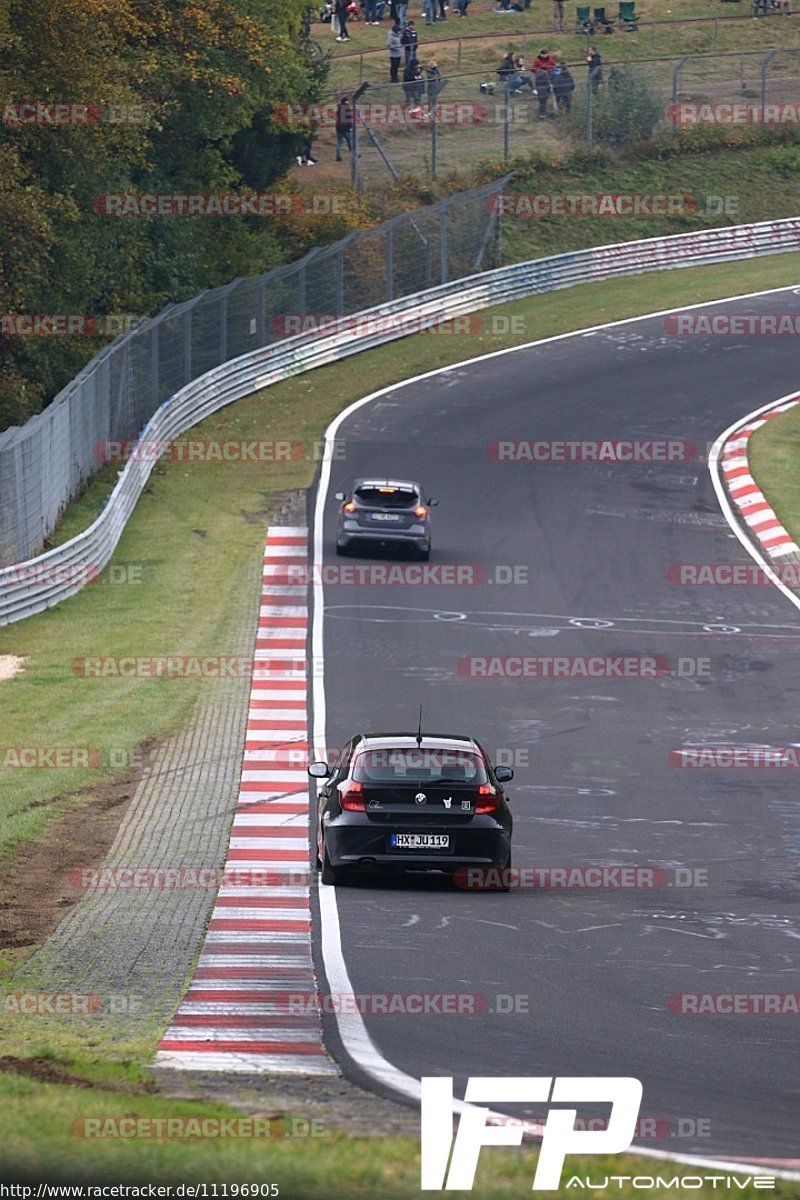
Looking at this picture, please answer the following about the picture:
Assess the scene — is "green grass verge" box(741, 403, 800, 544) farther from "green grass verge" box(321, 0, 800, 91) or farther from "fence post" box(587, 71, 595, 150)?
"green grass verge" box(321, 0, 800, 91)

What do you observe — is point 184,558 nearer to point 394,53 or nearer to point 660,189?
point 660,189

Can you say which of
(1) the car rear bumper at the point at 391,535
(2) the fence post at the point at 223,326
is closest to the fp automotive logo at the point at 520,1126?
(1) the car rear bumper at the point at 391,535

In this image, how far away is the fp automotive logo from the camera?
7.42 metres

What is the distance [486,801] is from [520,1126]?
7.47 m

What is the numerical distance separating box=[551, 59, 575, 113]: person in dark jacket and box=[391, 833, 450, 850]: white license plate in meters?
50.8

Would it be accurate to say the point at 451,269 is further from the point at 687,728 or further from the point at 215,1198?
the point at 215,1198

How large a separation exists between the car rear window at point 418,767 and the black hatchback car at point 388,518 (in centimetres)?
1681

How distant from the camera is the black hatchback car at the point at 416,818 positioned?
1600cm

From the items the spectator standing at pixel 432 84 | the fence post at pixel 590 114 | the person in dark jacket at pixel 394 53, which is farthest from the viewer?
the person in dark jacket at pixel 394 53

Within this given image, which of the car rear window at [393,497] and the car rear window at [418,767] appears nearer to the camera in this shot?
the car rear window at [418,767]

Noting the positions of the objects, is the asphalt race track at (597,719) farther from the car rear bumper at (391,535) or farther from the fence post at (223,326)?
the fence post at (223,326)

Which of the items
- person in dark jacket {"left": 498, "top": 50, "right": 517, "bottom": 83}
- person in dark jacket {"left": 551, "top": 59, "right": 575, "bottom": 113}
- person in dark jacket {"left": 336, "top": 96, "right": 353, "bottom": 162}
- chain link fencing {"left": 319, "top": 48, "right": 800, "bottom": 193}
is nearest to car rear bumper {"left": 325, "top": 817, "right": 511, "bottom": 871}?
chain link fencing {"left": 319, "top": 48, "right": 800, "bottom": 193}

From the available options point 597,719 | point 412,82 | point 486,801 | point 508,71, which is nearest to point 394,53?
point 508,71

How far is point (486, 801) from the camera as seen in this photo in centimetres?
1612
